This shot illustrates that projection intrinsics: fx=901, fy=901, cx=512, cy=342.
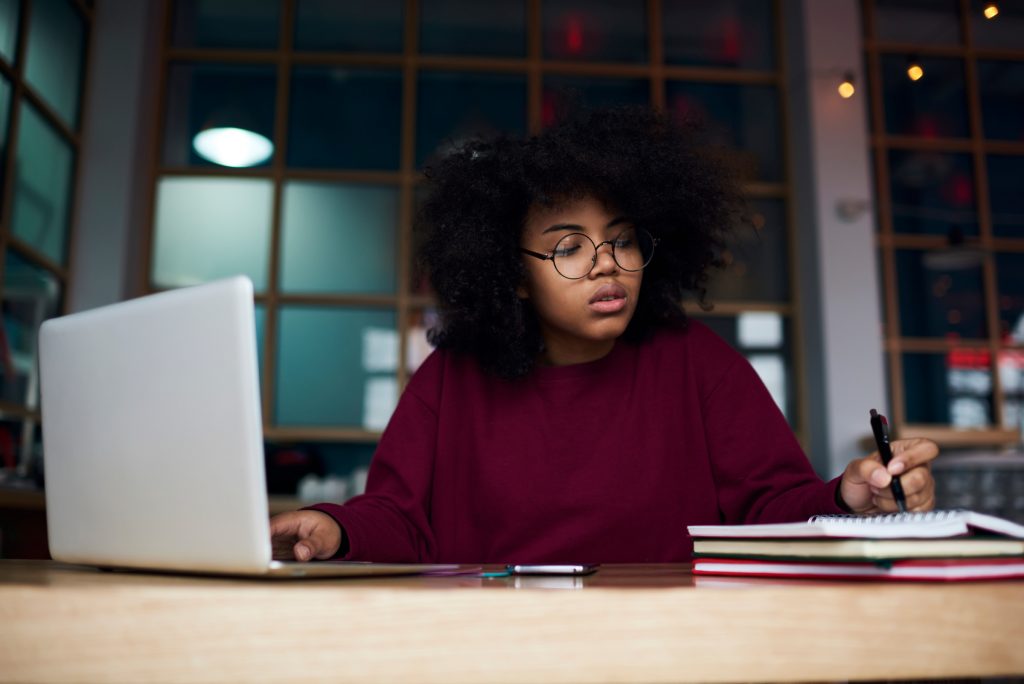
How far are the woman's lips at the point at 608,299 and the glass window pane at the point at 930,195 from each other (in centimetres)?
298

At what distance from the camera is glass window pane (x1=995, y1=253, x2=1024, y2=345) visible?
153 inches

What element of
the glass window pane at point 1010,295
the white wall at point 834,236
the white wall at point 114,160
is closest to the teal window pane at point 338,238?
the white wall at point 114,160

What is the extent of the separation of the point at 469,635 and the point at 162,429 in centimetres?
28

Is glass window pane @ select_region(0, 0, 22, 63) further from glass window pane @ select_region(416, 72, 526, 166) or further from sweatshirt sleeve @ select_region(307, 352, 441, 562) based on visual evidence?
sweatshirt sleeve @ select_region(307, 352, 441, 562)

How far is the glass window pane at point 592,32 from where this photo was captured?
12.9ft

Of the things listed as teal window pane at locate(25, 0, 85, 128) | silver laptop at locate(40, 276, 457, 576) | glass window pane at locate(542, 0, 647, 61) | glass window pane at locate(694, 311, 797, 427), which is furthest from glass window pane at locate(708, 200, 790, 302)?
silver laptop at locate(40, 276, 457, 576)

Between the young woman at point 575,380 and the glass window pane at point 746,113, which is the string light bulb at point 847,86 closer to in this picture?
the glass window pane at point 746,113

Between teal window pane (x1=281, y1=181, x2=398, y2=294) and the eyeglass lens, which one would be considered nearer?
the eyeglass lens

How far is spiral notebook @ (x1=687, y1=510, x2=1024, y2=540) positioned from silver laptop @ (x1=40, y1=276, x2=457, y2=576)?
316 mm

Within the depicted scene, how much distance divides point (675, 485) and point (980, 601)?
810 mm

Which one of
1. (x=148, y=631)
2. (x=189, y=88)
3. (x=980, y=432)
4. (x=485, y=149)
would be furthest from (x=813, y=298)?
(x=148, y=631)

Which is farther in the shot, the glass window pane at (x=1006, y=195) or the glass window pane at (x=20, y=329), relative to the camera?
the glass window pane at (x=1006, y=195)

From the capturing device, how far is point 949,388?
3820 mm

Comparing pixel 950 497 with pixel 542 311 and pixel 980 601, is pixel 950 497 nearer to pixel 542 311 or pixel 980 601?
pixel 542 311
